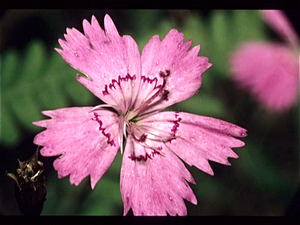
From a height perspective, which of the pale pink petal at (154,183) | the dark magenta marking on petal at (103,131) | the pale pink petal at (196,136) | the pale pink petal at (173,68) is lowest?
the pale pink petal at (154,183)

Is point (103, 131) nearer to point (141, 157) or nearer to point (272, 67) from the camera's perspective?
point (141, 157)

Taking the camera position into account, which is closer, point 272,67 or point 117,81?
point 117,81

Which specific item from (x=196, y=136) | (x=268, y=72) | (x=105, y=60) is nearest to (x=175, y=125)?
(x=196, y=136)

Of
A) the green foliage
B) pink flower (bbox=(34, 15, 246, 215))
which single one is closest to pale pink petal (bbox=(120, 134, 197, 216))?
pink flower (bbox=(34, 15, 246, 215))

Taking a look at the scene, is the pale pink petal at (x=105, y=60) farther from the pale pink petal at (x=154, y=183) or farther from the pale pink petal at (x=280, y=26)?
the pale pink petal at (x=280, y=26)

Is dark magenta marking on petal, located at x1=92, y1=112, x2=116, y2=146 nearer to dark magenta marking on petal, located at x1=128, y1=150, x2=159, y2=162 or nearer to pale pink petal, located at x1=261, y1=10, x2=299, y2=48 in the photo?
dark magenta marking on petal, located at x1=128, y1=150, x2=159, y2=162

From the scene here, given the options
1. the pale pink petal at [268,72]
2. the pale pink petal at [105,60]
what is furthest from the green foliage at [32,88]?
the pale pink petal at [268,72]
